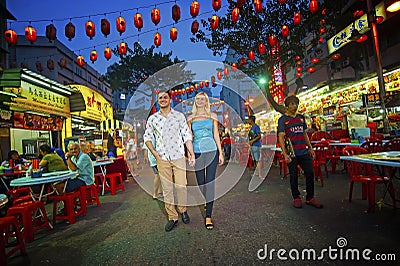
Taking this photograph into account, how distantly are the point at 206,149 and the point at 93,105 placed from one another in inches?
460

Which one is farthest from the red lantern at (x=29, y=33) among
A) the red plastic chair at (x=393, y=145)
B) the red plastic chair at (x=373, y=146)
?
the red plastic chair at (x=393, y=145)

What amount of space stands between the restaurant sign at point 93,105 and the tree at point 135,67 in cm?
725

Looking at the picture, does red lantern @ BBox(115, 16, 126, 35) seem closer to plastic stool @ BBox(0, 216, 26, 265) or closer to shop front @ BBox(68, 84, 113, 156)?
shop front @ BBox(68, 84, 113, 156)

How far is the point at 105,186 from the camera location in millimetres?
7031

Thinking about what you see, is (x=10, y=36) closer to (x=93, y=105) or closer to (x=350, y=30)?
(x=93, y=105)

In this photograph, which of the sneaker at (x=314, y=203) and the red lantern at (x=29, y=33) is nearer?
the sneaker at (x=314, y=203)

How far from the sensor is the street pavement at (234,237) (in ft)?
8.49

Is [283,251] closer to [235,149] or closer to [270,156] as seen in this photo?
[270,156]

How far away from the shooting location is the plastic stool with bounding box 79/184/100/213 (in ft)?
15.5

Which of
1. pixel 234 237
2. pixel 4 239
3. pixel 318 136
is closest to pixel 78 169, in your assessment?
pixel 4 239

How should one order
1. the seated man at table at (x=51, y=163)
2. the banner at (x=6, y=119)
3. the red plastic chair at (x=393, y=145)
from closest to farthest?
the seated man at table at (x=51, y=163) < the red plastic chair at (x=393, y=145) < the banner at (x=6, y=119)

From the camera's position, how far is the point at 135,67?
73.9 ft

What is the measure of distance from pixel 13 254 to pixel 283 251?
3335 millimetres

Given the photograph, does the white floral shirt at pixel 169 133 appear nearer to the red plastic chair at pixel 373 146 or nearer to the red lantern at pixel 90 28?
the red plastic chair at pixel 373 146
